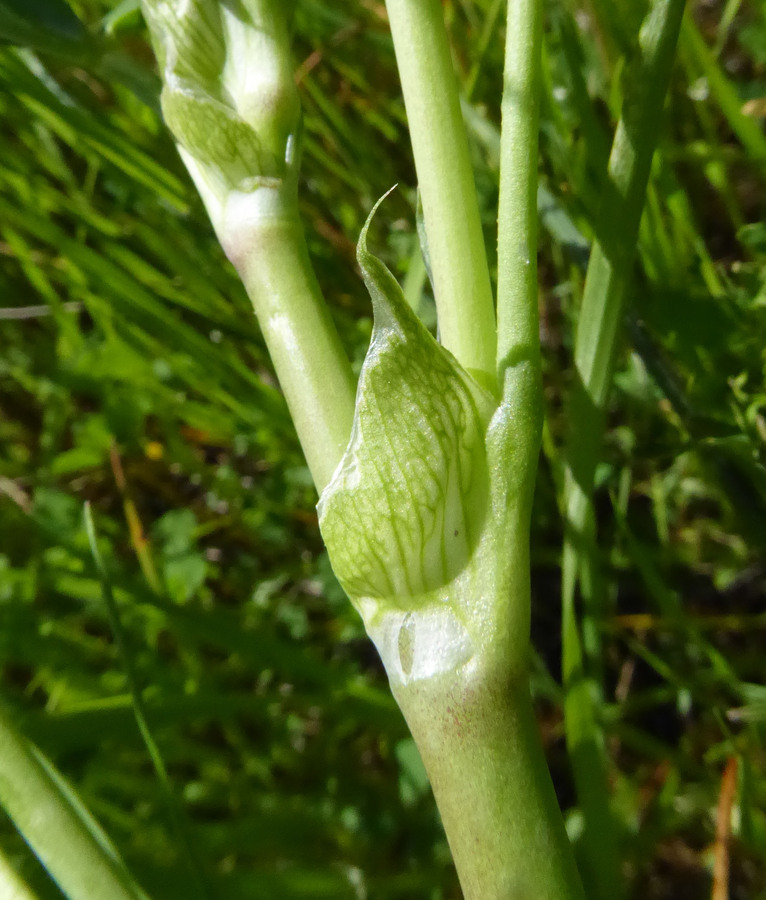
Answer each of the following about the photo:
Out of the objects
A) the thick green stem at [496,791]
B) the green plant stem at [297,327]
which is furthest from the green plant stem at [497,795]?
the green plant stem at [297,327]

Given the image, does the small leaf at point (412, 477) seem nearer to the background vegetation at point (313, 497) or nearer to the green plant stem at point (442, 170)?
the green plant stem at point (442, 170)

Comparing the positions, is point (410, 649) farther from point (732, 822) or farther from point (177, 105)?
point (732, 822)

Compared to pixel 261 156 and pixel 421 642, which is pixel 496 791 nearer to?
pixel 421 642

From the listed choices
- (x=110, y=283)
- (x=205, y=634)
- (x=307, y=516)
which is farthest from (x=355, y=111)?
(x=205, y=634)

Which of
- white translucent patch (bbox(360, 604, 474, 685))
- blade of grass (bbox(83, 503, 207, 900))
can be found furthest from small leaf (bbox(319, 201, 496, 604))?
blade of grass (bbox(83, 503, 207, 900))

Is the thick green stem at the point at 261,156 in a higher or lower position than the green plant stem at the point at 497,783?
higher

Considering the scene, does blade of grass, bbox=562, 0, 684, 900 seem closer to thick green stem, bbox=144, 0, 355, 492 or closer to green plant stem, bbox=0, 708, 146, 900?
thick green stem, bbox=144, 0, 355, 492

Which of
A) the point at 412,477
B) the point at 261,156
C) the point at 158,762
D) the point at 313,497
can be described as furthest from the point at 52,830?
the point at 313,497

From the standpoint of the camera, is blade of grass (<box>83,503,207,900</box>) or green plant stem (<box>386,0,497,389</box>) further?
blade of grass (<box>83,503,207,900</box>)
